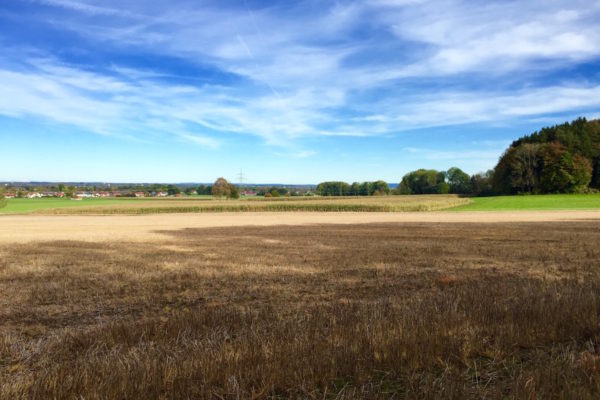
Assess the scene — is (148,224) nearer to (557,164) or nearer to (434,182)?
(557,164)

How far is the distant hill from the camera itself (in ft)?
310

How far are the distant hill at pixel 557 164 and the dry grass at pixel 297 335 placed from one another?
97.7 meters

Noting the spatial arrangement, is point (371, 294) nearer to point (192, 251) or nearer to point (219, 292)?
point (219, 292)

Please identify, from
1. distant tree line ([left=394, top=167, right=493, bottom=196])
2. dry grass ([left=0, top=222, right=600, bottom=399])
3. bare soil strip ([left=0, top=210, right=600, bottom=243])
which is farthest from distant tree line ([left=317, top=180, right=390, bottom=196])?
dry grass ([left=0, top=222, right=600, bottom=399])

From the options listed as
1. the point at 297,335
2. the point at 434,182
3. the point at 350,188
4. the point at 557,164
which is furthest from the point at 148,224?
the point at 350,188

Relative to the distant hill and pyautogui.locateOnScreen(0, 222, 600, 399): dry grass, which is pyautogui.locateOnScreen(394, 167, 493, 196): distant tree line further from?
pyautogui.locateOnScreen(0, 222, 600, 399): dry grass

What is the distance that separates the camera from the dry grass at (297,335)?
395 cm

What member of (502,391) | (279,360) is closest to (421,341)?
(502,391)

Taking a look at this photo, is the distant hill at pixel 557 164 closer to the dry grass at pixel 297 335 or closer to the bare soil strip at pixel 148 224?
the bare soil strip at pixel 148 224

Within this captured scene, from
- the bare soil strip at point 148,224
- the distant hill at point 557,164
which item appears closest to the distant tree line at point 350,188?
the distant hill at point 557,164

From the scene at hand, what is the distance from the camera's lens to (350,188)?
183 m

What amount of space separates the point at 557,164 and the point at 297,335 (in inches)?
4285

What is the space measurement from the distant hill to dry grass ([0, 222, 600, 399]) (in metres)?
97.7

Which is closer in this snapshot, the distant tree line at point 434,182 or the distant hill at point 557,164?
the distant hill at point 557,164
